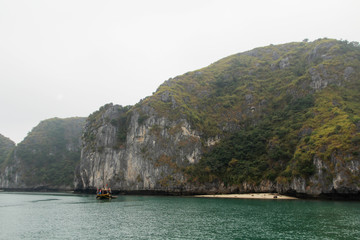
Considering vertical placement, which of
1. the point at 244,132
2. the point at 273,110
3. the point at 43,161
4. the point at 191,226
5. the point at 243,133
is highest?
the point at 273,110

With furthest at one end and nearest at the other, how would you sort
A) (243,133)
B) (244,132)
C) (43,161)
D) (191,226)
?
1. (43,161)
2. (244,132)
3. (243,133)
4. (191,226)

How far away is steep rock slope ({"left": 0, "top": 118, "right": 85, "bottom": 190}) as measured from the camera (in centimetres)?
14988

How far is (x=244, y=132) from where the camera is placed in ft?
315

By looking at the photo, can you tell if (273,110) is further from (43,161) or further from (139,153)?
(43,161)

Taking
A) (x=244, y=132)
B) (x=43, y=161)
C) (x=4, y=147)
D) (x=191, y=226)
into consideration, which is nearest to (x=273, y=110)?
(x=244, y=132)

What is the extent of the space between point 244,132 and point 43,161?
12747 cm

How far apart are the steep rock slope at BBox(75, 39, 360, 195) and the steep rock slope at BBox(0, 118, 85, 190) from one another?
1617 inches

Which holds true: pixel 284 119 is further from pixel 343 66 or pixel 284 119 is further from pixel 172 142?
pixel 172 142

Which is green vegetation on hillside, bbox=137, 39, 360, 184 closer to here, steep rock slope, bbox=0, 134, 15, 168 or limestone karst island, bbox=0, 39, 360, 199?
limestone karst island, bbox=0, 39, 360, 199

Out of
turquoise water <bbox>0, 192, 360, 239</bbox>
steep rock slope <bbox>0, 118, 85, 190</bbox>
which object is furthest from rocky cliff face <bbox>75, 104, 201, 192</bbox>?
turquoise water <bbox>0, 192, 360, 239</bbox>

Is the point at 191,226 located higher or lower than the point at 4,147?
lower

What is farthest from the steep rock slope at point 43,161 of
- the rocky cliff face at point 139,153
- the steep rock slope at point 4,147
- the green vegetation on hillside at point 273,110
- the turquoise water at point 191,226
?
the turquoise water at point 191,226

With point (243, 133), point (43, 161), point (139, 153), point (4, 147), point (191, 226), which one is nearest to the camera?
point (191, 226)

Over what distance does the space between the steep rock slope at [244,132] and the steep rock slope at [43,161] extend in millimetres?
41082
